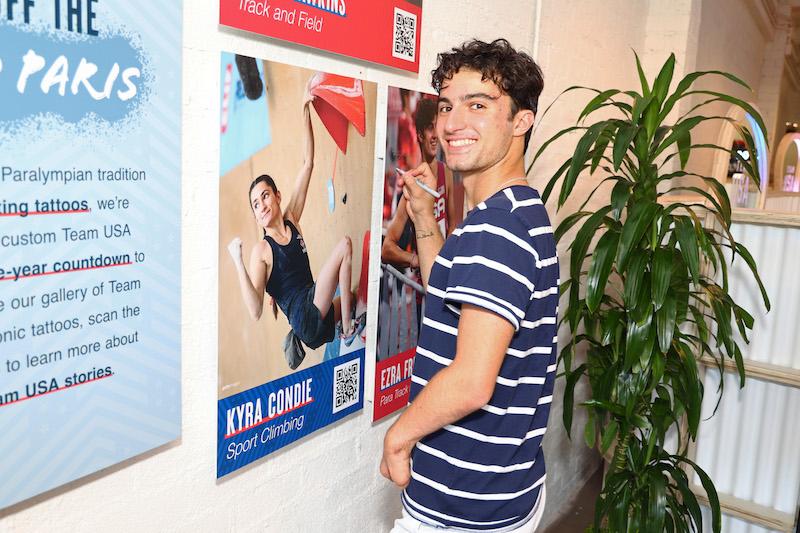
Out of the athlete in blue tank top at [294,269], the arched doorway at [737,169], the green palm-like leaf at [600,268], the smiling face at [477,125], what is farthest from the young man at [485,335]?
the arched doorway at [737,169]

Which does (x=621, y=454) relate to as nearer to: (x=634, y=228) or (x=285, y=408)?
(x=634, y=228)

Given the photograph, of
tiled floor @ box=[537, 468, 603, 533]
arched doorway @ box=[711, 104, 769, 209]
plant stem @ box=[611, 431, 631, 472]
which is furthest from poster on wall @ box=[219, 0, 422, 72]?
arched doorway @ box=[711, 104, 769, 209]

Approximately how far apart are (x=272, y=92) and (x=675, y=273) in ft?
5.27

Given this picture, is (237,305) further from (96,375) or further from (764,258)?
(764,258)

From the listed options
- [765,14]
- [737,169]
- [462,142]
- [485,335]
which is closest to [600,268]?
[462,142]

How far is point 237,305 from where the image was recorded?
4.63 ft

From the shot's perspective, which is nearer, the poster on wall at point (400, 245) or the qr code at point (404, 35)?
the qr code at point (404, 35)

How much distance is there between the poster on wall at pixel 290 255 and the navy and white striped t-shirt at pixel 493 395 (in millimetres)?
370

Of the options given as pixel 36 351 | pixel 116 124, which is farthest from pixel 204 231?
pixel 36 351

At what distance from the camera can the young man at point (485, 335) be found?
1.21 meters

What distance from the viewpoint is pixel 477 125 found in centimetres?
141

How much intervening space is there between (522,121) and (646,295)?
103cm

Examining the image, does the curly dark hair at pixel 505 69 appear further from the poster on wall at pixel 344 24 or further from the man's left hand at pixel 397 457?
the man's left hand at pixel 397 457

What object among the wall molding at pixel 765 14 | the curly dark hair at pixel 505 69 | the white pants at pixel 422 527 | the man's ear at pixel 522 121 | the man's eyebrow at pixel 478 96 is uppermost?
the wall molding at pixel 765 14
